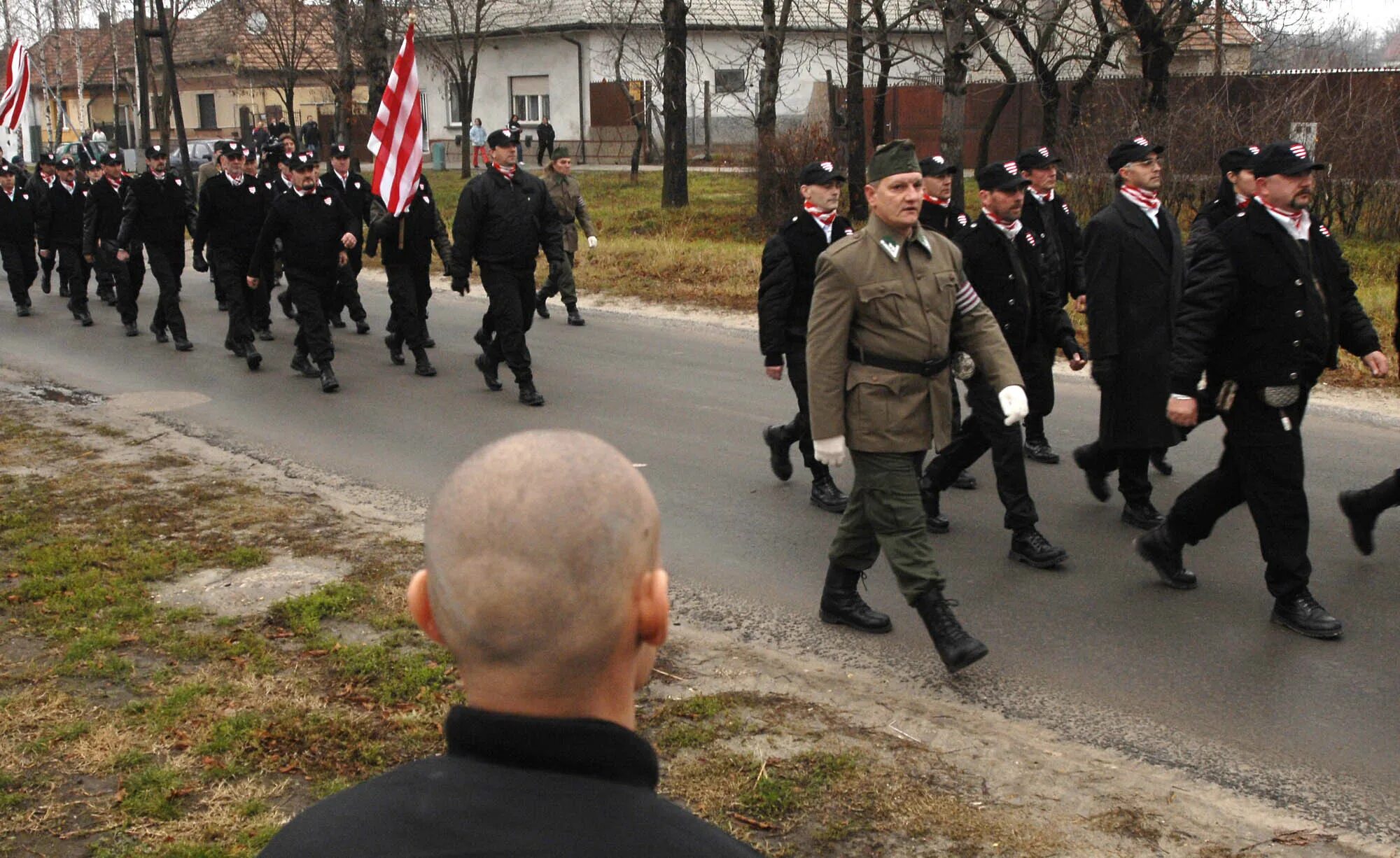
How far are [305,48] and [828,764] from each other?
37938 mm

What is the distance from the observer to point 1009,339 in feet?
23.8

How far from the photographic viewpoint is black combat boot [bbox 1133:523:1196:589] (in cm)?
620

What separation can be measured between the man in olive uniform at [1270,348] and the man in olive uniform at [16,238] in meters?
15.1

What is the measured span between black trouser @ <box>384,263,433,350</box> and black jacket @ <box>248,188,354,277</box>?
545 millimetres

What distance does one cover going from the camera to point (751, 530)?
7371 mm

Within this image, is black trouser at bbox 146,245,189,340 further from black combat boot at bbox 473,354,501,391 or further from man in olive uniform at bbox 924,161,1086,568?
man in olive uniform at bbox 924,161,1086,568

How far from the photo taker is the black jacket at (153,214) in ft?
44.9

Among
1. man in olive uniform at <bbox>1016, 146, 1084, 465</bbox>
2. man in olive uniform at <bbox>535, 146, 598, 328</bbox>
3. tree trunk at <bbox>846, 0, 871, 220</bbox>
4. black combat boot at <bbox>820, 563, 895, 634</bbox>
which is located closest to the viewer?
black combat boot at <bbox>820, 563, 895, 634</bbox>

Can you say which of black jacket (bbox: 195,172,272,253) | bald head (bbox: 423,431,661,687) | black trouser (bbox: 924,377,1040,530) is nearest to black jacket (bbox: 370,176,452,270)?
black jacket (bbox: 195,172,272,253)

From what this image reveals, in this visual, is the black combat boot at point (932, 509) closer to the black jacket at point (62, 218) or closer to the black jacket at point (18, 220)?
the black jacket at point (62, 218)

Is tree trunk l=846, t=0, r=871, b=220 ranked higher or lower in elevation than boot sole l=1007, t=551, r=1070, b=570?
higher

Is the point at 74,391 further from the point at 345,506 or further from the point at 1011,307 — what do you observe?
the point at 1011,307

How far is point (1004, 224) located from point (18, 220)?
14177 millimetres

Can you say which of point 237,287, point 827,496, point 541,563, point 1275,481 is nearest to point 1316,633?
point 1275,481
